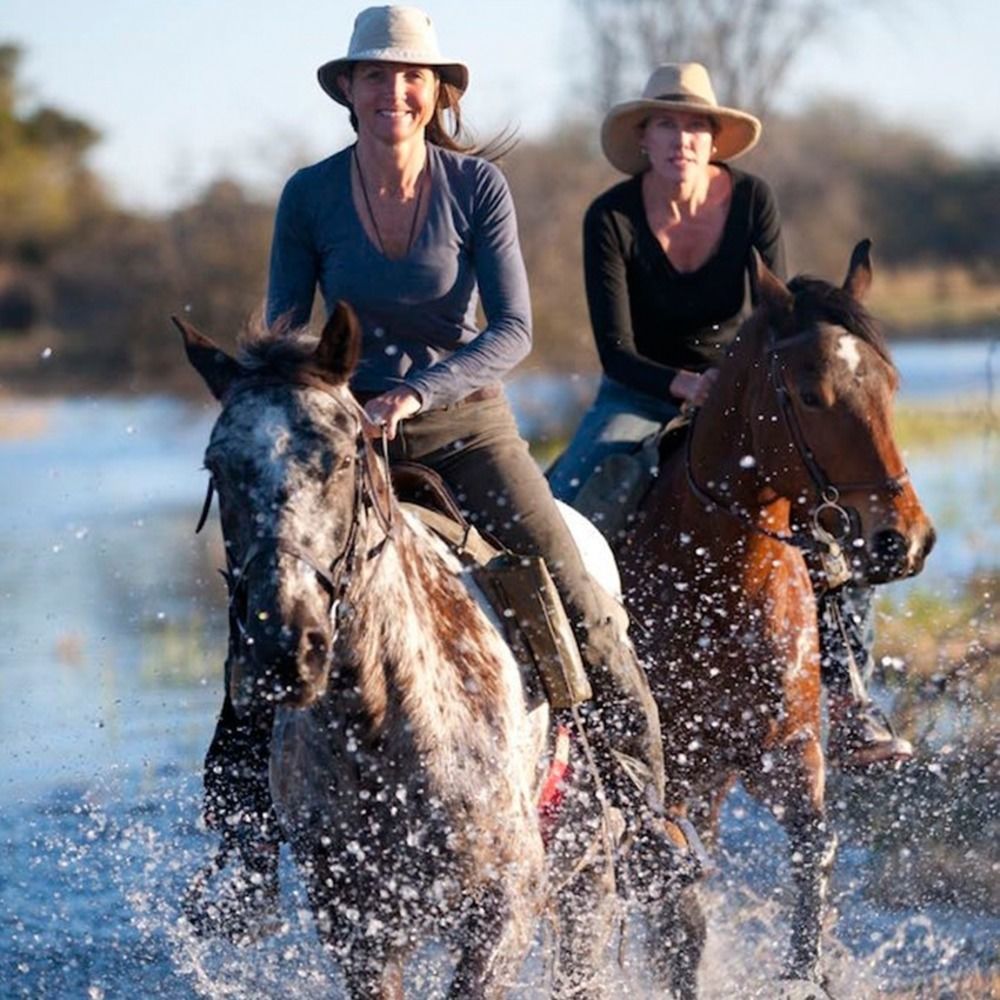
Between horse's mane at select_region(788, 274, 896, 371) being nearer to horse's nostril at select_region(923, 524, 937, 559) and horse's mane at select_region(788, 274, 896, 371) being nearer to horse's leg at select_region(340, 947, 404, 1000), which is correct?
horse's nostril at select_region(923, 524, 937, 559)

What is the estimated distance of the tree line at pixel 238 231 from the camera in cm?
2656

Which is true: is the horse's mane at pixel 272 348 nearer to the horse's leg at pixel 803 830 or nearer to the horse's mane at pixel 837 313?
the horse's mane at pixel 837 313

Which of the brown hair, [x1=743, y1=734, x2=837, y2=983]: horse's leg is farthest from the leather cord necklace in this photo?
[x1=743, y1=734, x2=837, y2=983]: horse's leg

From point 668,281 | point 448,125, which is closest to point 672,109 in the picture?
point 668,281

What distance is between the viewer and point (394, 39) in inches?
253

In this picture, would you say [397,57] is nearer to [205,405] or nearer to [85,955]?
[85,955]

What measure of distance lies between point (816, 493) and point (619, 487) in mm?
867

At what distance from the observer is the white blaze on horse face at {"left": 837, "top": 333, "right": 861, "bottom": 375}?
23.1ft

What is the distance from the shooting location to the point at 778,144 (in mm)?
33094

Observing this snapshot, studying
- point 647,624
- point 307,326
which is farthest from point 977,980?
point 307,326

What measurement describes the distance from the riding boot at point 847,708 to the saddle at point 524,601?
177 cm

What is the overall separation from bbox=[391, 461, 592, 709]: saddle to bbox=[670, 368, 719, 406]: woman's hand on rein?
63.0 inches

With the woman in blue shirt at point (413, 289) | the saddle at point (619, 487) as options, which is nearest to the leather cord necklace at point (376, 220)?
the woman in blue shirt at point (413, 289)

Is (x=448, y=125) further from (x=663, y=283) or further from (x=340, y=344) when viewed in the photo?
(x=340, y=344)
